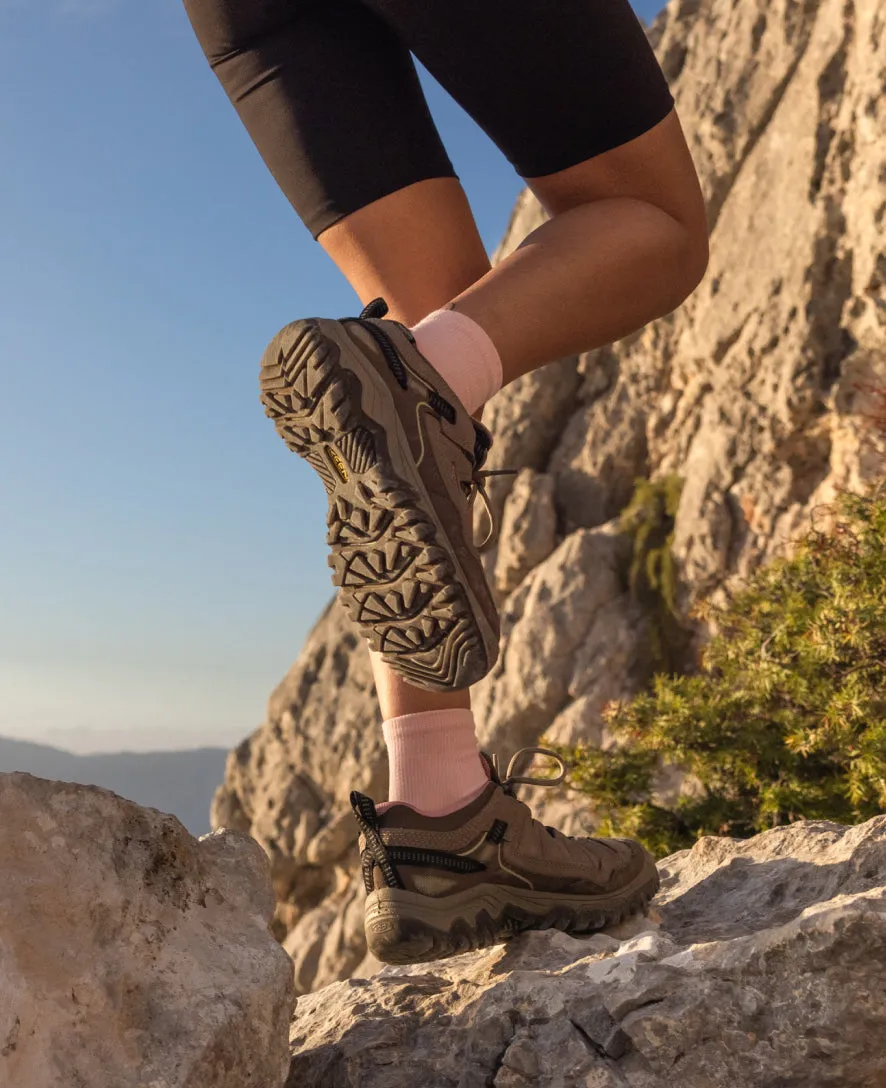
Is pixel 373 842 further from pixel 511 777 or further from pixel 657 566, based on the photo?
pixel 657 566

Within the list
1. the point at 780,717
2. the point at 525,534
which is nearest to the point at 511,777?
the point at 780,717

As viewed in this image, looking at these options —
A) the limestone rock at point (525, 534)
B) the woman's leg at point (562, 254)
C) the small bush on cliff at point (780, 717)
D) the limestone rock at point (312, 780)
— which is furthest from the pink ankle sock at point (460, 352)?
the limestone rock at point (312, 780)

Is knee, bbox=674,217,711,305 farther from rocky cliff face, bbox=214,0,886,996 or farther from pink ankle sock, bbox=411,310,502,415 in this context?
rocky cliff face, bbox=214,0,886,996

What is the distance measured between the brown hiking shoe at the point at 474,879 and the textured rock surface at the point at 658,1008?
2.5 inches

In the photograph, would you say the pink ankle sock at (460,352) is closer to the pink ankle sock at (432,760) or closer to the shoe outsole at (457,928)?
the pink ankle sock at (432,760)

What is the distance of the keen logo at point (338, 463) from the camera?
1498 millimetres

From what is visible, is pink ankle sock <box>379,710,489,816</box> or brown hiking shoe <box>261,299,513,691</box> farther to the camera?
pink ankle sock <box>379,710,489,816</box>

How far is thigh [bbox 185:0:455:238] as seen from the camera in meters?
1.81

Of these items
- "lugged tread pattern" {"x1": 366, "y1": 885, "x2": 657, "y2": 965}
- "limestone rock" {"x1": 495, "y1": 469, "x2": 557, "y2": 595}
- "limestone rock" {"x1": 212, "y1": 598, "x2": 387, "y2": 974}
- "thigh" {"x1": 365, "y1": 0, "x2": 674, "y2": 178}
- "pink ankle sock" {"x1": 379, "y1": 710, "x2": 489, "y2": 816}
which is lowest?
"limestone rock" {"x1": 212, "y1": 598, "x2": 387, "y2": 974}

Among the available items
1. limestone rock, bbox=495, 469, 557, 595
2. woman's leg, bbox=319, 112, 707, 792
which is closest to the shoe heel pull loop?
woman's leg, bbox=319, 112, 707, 792

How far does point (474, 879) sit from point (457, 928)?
9 cm

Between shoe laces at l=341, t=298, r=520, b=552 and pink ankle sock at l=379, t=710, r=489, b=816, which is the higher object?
shoe laces at l=341, t=298, r=520, b=552

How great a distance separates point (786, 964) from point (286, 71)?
1.64m

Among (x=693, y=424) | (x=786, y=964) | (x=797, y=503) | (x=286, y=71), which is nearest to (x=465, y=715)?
(x=786, y=964)
